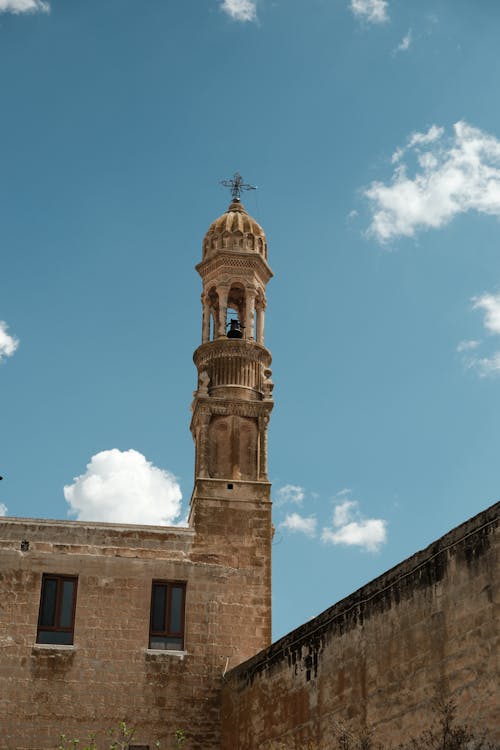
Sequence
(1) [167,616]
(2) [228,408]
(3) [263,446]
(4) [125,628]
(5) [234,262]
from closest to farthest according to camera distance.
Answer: (4) [125,628]
(1) [167,616]
(3) [263,446]
(2) [228,408]
(5) [234,262]

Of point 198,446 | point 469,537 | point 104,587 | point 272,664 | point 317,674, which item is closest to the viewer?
point 469,537

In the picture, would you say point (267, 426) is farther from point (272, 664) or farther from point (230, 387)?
point (272, 664)

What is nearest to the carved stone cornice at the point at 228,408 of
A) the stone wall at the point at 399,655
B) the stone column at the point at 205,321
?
the stone column at the point at 205,321

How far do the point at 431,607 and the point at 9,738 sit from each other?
34.5 ft

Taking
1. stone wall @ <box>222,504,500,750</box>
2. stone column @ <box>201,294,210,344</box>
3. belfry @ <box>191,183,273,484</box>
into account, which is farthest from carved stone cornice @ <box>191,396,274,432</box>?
stone wall @ <box>222,504,500,750</box>

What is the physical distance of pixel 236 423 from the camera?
25.3m

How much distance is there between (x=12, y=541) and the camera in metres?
22.5

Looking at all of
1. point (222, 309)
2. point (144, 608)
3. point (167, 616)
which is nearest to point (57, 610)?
point (144, 608)

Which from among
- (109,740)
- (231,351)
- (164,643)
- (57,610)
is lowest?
(109,740)

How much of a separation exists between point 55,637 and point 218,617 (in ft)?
11.1

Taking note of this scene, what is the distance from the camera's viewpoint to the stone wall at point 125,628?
2105cm

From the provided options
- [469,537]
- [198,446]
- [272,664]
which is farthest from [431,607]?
[198,446]

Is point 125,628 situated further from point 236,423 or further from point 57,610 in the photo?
point 236,423

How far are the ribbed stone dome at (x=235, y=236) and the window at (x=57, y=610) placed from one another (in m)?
9.33
